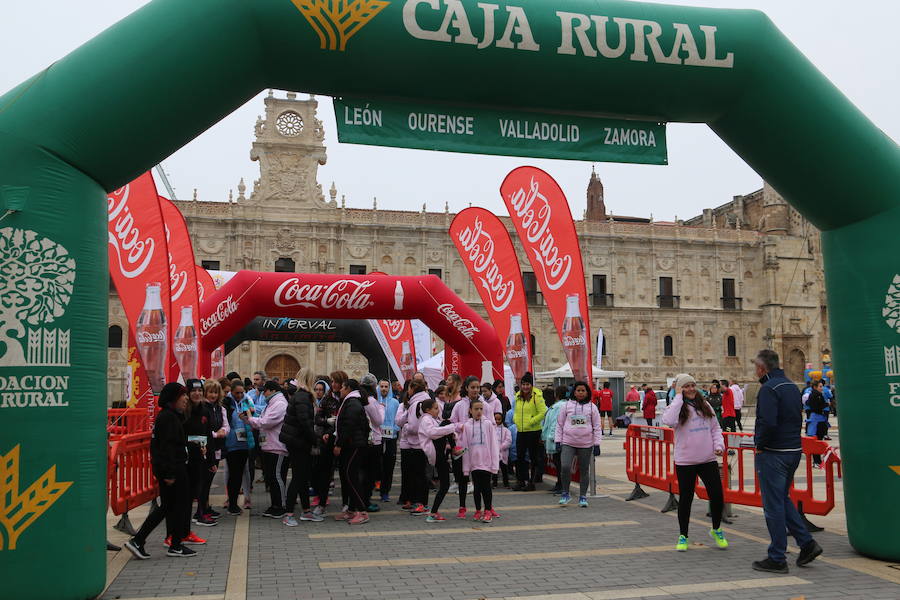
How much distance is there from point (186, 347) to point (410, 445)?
4219 millimetres

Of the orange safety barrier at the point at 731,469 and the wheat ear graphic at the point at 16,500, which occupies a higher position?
the wheat ear graphic at the point at 16,500

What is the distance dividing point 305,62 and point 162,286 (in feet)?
16.7

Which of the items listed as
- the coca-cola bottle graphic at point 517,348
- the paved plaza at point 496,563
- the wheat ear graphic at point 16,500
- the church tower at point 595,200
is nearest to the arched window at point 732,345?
the church tower at point 595,200

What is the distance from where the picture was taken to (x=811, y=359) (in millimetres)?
48125

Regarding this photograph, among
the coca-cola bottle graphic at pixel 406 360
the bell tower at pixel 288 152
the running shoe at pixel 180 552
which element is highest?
the bell tower at pixel 288 152

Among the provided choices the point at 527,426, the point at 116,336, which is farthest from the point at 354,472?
the point at 116,336

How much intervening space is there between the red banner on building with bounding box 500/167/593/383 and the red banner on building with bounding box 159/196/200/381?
532cm

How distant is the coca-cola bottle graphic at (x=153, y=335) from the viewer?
31.9 feet

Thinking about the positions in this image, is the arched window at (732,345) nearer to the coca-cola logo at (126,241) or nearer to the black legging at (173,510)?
the coca-cola logo at (126,241)

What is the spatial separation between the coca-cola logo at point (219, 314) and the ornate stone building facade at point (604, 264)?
26121 mm

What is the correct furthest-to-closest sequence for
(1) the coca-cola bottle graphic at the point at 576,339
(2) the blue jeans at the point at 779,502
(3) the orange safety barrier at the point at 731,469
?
(1) the coca-cola bottle graphic at the point at 576,339 → (3) the orange safety barrier at the point at 731,469 → (2) the blue jeans at the point at 779,502

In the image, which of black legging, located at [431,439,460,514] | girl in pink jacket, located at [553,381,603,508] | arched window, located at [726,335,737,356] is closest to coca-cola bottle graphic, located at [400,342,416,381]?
girl in pink jacket, located at [553,381,603,508]

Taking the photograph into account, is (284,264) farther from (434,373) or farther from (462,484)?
(462,484)

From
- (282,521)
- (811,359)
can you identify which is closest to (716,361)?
(811,359)
